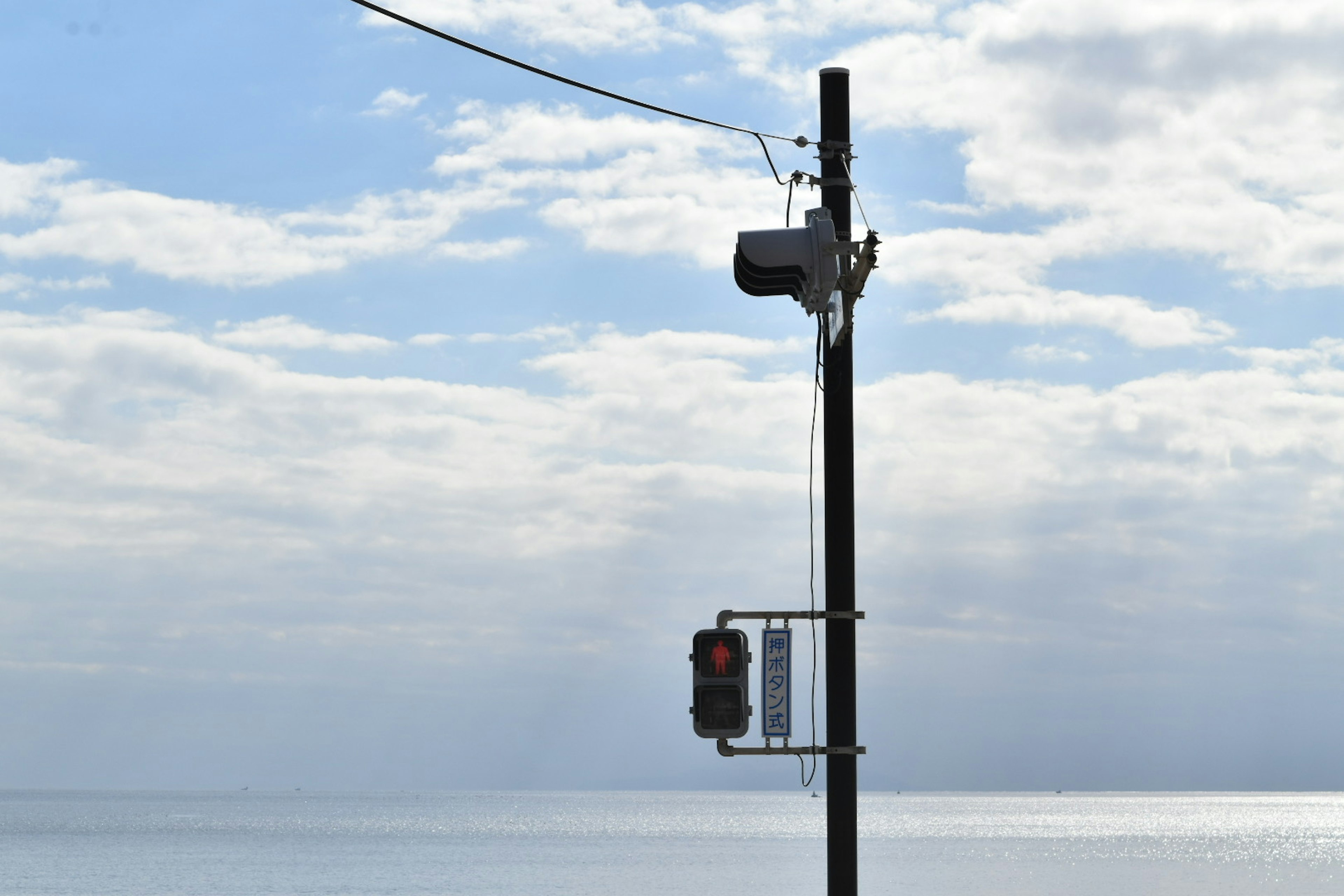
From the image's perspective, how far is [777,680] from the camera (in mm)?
9047

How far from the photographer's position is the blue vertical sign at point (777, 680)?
29.6ft

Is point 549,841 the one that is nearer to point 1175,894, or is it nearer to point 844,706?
point 1175,894

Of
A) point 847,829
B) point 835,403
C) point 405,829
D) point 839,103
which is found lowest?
point 405,829

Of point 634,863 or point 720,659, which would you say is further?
point 634,863

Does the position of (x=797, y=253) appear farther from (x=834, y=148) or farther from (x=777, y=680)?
(x=777, y=680)

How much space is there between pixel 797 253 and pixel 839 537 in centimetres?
179

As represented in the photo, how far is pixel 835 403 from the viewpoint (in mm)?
9320

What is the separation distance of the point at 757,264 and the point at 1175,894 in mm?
89007

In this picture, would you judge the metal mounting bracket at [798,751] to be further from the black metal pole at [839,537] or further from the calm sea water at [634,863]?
the calm sea water at [634,863]

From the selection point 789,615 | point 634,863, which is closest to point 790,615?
point 789,615

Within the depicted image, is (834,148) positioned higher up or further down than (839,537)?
higher up

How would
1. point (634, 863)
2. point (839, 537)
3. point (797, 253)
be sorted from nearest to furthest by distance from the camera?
point (797, 253), point (839, 537), point (634, 863)

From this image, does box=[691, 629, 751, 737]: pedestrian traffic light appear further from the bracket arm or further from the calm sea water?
the calm sea water

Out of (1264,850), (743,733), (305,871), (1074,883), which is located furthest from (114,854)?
(743,733)
